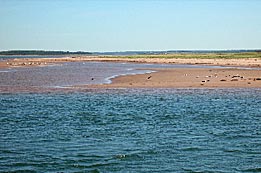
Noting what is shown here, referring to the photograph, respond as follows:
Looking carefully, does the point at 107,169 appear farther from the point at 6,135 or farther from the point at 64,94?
the point at 64,94

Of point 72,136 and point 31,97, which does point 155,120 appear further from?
point 31,97

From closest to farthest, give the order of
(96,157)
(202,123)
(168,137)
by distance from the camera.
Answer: (96,157) → (168,137) → (202,123)

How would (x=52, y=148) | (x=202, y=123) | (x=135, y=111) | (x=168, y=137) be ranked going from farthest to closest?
(x=135, y=111) → (x=202, y=123) → (x=168, y=137) → (x=52, y=148)

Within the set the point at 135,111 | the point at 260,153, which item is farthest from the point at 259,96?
the point at 260,153

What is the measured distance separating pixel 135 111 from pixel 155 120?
9.40ft

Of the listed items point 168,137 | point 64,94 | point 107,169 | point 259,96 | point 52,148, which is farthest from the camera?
point 64,94

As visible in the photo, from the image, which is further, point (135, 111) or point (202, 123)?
point (135, 111)

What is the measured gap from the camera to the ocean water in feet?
40.3

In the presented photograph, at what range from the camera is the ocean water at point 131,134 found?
12.3 metres

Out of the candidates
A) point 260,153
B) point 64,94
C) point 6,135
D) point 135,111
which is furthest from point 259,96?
point 6,135

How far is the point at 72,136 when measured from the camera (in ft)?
52.2

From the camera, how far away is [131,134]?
637 inches

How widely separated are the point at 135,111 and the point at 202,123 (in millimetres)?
4564

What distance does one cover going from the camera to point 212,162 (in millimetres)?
12328
